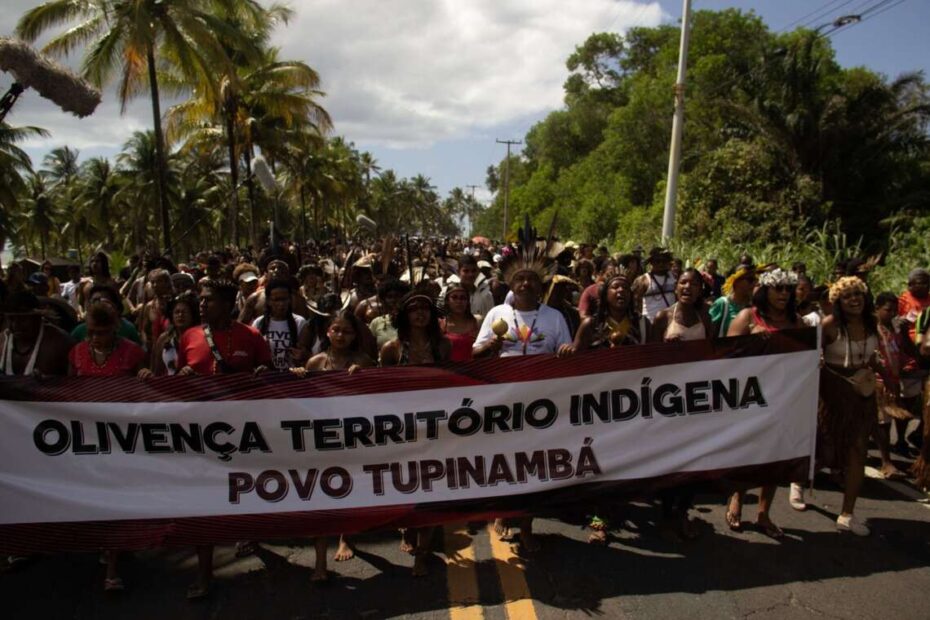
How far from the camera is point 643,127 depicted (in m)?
35.1

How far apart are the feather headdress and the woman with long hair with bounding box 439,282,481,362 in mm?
395

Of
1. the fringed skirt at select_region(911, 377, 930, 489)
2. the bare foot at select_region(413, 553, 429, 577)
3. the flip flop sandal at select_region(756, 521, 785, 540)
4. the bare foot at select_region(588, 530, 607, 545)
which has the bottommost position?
the bare foot at select_region(413, 553, 429, 577)

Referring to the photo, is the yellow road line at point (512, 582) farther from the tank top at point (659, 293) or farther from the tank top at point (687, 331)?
the tank top at point (659, 293)

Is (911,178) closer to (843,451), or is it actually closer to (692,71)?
(692,71)

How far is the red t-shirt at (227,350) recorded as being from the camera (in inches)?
167

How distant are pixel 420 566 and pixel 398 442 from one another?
0.73 meters

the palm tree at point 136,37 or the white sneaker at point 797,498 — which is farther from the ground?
the palm tree at point 136,37

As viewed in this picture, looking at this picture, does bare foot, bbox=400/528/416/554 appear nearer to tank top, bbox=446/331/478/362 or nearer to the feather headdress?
tank top, bbox=446/331/478/362

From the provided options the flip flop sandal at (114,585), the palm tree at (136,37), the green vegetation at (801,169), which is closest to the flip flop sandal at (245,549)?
the flip flop sandal at (114,585)

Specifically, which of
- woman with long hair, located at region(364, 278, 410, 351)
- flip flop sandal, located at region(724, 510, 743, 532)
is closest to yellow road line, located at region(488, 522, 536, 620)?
flip flop sandal, located at region(724, 510, 743, 532)

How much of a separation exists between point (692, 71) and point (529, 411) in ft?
110

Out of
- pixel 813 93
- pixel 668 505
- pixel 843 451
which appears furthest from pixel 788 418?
pixel 813 93

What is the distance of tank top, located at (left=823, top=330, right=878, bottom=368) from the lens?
4.51 meters

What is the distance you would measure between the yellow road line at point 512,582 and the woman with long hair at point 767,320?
1548 millimetres
